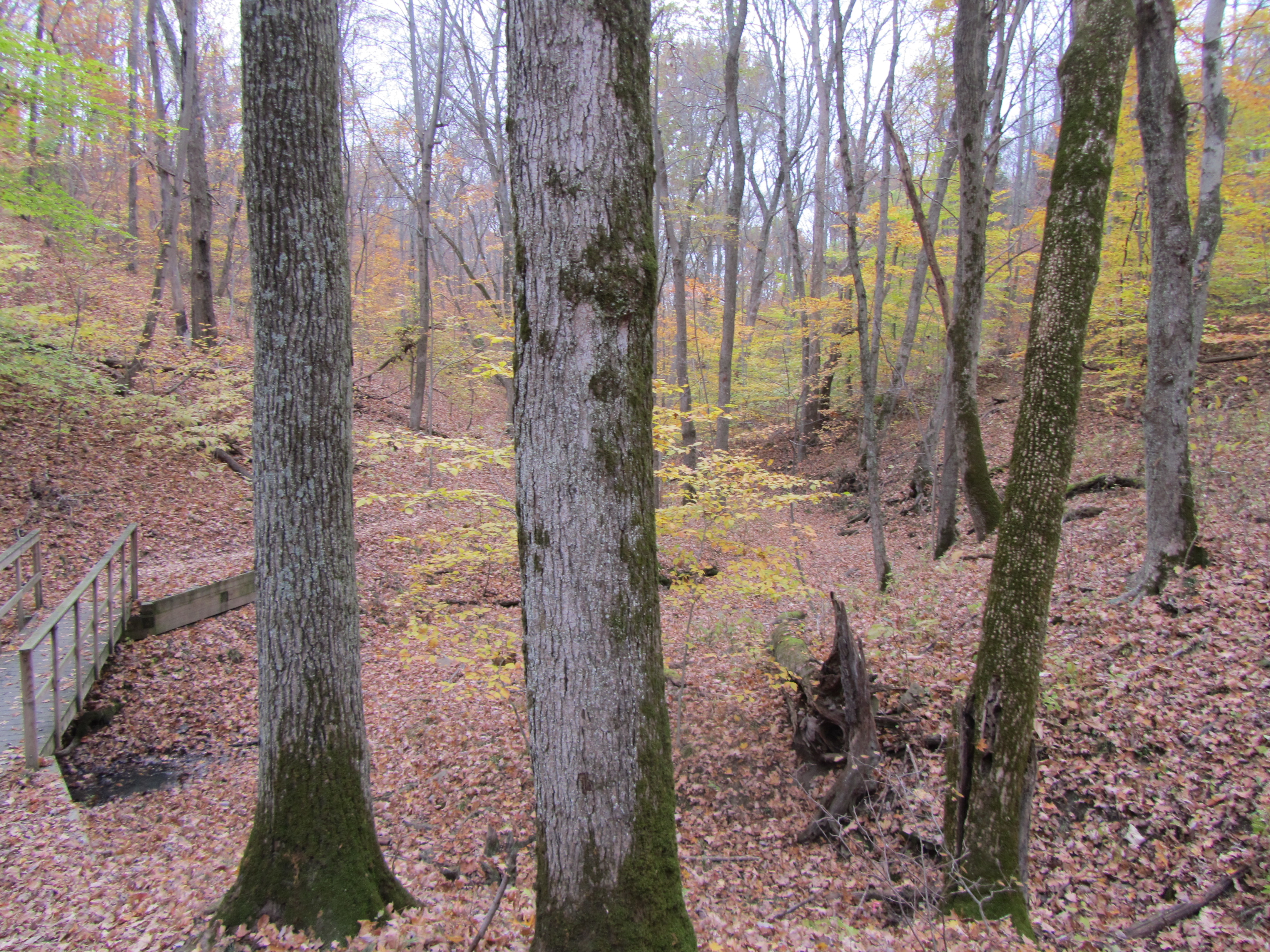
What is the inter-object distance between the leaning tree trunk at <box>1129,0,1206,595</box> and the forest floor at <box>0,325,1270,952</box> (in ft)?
1.51

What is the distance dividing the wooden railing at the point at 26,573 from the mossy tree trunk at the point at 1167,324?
12.2m

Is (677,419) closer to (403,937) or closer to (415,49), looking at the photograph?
(403,937)

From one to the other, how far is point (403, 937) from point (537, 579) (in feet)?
7.11

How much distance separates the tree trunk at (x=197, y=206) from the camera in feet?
46.3

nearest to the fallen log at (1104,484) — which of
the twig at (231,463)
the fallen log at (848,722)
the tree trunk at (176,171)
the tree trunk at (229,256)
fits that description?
the fallen log at (848,722)

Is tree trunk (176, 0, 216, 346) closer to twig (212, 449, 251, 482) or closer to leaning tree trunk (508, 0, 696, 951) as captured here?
twig (212, 449, 251, 482)

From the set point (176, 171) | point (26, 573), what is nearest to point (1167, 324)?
point (26, 573)

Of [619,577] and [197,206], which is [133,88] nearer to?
[197,206]

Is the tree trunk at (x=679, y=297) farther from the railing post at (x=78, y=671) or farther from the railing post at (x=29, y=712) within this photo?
the railing post at (x=29, y=712)

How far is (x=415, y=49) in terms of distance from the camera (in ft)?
64.8

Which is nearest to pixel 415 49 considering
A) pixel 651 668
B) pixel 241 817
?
pixel 241 817

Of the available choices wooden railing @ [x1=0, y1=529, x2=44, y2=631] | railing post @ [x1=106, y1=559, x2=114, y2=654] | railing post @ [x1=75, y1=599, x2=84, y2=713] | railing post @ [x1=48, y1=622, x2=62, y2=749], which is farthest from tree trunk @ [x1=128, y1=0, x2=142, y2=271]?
railing post @ [x1=48, y1=622, x2=62, y2=749]

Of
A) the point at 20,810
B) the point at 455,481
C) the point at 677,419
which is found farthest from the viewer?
the point at 455,481

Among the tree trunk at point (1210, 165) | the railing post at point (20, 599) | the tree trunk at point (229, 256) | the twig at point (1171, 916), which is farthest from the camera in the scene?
the tree trunk at point (229, 256)
